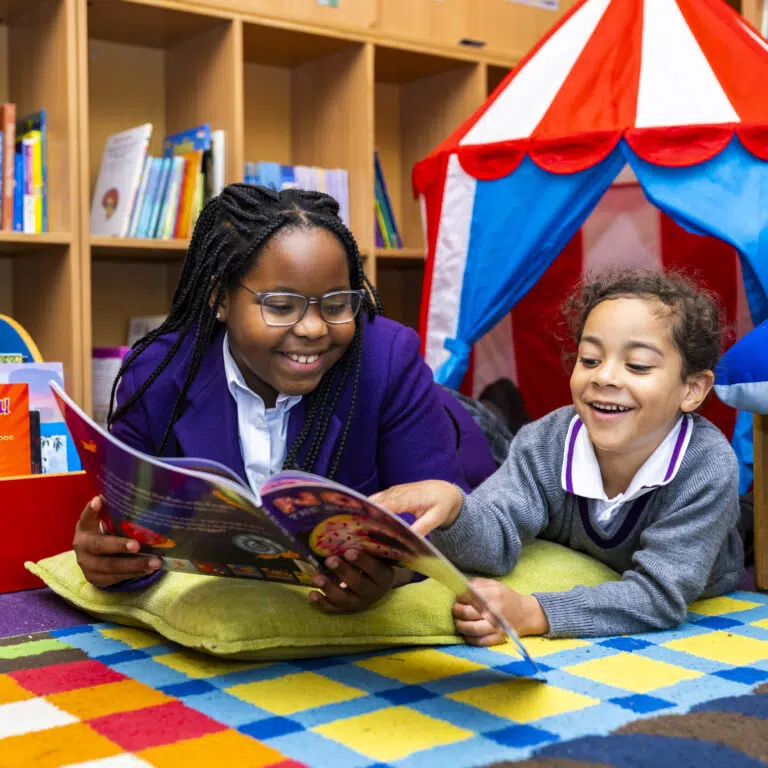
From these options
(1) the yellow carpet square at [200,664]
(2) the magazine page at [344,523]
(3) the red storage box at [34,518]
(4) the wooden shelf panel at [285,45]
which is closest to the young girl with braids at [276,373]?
(1) the yellow carpet square at [200,664]

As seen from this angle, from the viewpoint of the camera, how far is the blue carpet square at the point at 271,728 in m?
0.88

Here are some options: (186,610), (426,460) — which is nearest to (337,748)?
(186,610)

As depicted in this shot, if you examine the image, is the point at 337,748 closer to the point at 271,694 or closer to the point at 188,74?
the point at 271,694

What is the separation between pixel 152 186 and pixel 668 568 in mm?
1437

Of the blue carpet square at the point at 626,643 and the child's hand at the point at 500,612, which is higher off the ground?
the child's hand at the point at 500,612

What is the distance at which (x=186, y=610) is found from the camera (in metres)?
1.12

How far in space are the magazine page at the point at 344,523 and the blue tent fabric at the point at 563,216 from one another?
101 cm

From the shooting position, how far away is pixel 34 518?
4.98ft

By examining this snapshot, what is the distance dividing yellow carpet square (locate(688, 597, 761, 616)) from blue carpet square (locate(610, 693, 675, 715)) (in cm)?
38

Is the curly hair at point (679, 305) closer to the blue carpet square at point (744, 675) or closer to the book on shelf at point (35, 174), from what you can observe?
the blue carpet square at point (744, 675)

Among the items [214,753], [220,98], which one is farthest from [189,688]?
[220,98]

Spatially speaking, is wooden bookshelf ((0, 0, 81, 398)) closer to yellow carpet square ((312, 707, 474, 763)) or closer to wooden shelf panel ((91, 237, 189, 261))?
wooden shelf panel ((91, 237, 189, 261))

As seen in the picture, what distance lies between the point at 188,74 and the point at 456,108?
71 cm

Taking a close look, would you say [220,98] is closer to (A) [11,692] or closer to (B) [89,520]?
(B) [89,520]
